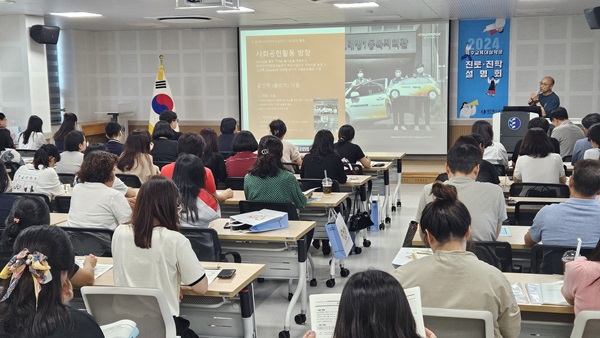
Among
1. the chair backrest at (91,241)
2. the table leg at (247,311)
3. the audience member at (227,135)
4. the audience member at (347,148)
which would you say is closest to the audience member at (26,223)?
the chair backrest at (91,241)

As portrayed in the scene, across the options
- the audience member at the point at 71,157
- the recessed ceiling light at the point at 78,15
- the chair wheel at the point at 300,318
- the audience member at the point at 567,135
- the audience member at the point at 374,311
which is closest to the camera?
the audience member at the point at 374,311

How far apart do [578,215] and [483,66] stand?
7.59 metres

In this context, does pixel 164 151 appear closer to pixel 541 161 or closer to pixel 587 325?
pixel 541 161

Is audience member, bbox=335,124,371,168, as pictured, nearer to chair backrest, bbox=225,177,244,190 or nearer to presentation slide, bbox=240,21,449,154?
chair backrest, bbox=225,177,244,190

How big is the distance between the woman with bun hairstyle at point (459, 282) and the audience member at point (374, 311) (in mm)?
799

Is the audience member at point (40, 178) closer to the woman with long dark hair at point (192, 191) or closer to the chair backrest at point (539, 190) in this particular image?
the woman with long dark hair at point (192, 191)

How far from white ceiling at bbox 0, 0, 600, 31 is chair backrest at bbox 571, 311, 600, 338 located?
21.0 ft

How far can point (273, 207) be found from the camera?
4984mm

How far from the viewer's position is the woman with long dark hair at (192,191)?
414 cm

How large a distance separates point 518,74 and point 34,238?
9.78 meters

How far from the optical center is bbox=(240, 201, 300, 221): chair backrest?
4.93 metres

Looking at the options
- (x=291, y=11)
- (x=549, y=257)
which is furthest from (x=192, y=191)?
(x=291, y=11)

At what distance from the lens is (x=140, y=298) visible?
285 centimetres

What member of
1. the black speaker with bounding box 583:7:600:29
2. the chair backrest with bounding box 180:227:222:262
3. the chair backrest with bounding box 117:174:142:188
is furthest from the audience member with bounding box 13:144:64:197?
the black speaker with bounding box 583:7:600:29
